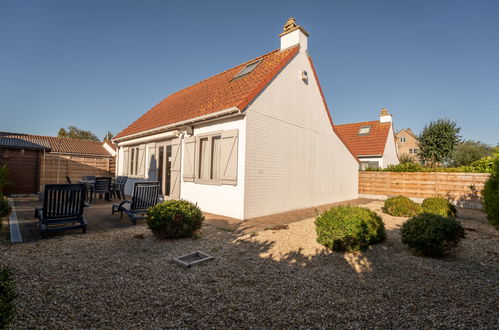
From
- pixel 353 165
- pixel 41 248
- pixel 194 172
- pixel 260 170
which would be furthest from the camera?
pixel 353 165

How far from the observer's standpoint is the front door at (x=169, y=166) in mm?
10445

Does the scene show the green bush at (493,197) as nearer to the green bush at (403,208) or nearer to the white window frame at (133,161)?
the green bush at (403,208)

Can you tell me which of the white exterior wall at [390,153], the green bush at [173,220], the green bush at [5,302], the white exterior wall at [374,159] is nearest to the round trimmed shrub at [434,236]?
the green bush at [173,220]

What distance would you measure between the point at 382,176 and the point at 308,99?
8.46m

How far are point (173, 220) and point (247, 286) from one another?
2.63 meters

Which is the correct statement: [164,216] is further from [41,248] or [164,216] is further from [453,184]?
[453,184]

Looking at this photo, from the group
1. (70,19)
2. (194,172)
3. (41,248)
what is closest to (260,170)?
(194,172)

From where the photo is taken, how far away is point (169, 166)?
1147cm

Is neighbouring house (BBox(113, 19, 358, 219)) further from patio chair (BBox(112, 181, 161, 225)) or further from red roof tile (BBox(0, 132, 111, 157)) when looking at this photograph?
red roof tile (BBox(0, 132, 111, 157))

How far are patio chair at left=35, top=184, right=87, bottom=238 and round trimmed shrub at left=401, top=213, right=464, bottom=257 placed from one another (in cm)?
694

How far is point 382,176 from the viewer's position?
1611 cm

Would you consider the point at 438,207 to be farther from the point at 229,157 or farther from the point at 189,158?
the point at 189,158

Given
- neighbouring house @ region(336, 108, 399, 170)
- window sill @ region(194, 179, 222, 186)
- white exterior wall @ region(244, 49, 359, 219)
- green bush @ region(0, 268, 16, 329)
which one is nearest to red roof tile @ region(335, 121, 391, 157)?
neighbouring house @ region(336, 108, 399, 170)

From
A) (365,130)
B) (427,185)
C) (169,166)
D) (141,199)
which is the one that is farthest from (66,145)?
(427,185)
